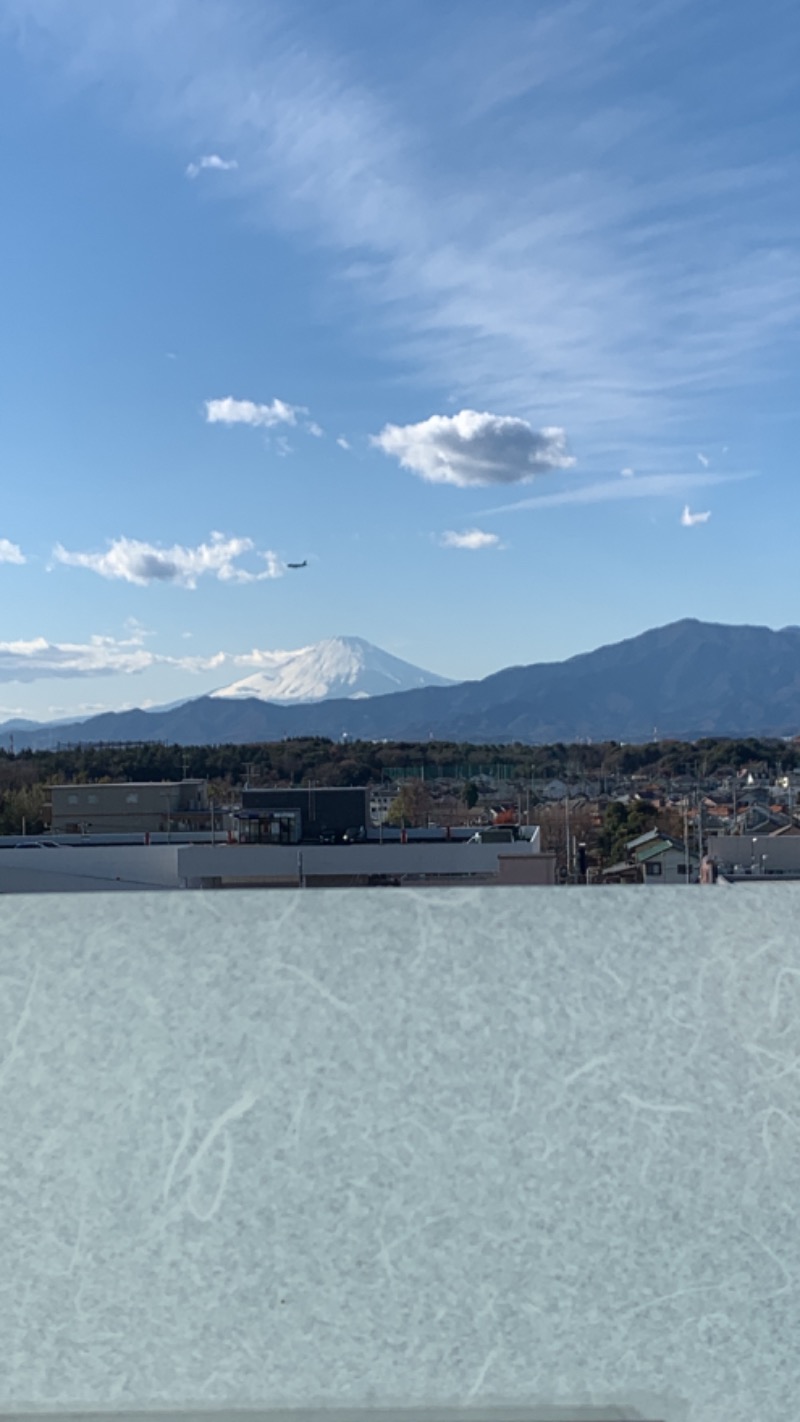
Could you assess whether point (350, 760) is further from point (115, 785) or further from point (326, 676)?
point (115, 785)

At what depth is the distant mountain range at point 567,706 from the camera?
6.37 m

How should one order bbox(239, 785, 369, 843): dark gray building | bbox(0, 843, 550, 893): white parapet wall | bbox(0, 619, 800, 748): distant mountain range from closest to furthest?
bbox(0, 843, 550, 893): white parapet wall < bbox(239, 785, 369, 843): dark gray building < bbox(0, 619, 800, 748): distant mountain range

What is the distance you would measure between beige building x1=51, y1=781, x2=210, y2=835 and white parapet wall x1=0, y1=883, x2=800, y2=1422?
3742mm

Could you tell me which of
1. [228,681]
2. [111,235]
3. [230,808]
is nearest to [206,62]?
[111,235]

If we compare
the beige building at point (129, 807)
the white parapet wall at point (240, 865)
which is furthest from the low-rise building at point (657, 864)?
the beige building at point (129, 807)

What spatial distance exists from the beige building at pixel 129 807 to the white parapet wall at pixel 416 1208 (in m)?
3.74

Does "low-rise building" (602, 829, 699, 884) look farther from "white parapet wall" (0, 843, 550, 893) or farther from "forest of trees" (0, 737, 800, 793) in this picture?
"forest of trees" (0, 737, 800, 793)

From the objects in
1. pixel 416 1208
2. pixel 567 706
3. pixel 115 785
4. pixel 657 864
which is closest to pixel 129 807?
pixel 115 785

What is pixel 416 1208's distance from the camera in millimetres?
1989

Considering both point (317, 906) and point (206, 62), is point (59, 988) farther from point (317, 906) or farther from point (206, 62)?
point (206, 62)

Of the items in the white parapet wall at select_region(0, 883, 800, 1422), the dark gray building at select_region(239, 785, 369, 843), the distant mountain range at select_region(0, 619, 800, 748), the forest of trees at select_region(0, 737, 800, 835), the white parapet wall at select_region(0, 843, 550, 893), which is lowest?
the white parapet wall at select_region(0, 883, 800, 1422)

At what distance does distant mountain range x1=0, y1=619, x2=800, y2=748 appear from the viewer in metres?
6.37

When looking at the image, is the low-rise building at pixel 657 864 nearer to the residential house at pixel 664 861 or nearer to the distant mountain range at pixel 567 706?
the residential house at pixel 664 861

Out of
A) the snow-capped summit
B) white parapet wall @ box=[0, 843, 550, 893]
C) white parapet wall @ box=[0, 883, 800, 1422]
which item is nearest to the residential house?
white parapet wall @ box=[0, 843, 550, 893]
